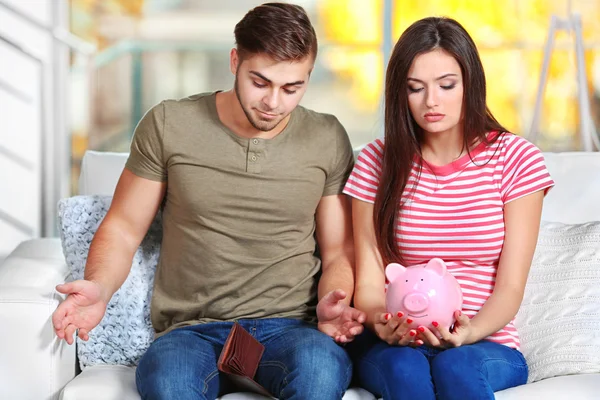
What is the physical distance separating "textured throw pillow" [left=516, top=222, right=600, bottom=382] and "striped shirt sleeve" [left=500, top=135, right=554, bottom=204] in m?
0.18

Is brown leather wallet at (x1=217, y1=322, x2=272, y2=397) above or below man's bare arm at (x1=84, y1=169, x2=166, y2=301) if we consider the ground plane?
below

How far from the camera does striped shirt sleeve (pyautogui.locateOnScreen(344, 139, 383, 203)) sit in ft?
7.20

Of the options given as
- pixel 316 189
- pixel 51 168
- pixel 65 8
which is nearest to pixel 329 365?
pixel 316 189

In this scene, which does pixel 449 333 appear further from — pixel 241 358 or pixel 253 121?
pixel 253 121

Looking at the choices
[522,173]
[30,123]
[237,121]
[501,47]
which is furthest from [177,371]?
[501,47]

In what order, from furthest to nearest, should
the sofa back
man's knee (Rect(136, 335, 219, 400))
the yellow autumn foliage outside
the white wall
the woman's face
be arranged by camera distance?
the yellow autumn foliage outside
the white wall
the sofa back
the woman's face
man's knee (Rect(136, 335, 219, 400))

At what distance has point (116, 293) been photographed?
2203 mm

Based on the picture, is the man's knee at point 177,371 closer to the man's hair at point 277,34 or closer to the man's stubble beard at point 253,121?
the man's stubble beard at point 253,121

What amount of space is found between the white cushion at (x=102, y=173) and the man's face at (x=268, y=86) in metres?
0.56

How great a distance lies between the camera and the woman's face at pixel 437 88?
2.04m

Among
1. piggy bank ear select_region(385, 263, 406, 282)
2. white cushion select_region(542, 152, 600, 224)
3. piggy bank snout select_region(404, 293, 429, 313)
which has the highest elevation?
white cushion select_region(542, 152, 600, 224)

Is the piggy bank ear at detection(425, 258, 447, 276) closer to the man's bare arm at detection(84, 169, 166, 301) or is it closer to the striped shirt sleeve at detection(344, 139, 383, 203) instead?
the striped shirt sleeve at detection(344, 139, 383, 203)

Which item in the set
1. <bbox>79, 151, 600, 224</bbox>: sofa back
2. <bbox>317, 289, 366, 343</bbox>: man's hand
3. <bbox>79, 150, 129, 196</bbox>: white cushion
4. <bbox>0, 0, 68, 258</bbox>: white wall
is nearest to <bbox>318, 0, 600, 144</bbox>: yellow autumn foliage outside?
<bbox>0, 0, 68, 258</bbox>: white wall

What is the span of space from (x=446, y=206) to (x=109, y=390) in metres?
0.88
